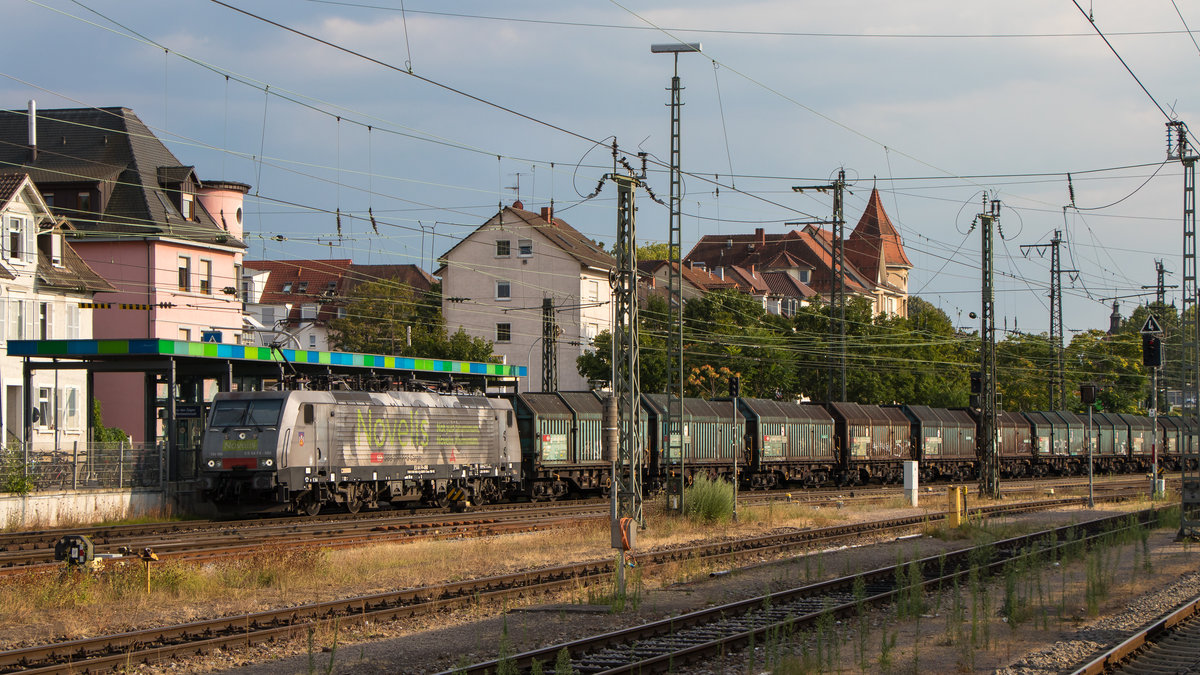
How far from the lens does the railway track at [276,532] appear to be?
20634 millimetres

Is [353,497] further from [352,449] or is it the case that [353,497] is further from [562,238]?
[562,238]

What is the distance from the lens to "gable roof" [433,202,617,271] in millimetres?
79688

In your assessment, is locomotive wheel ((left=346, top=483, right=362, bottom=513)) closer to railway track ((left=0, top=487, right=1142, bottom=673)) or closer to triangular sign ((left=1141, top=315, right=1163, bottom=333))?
railway track ((left=0, top=487, right=1142, bottom=673))

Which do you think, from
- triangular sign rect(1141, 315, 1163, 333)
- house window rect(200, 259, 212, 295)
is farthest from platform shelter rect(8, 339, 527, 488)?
house window rect(200, 259, 212, 295)

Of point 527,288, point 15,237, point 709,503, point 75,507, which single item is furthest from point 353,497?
point 527,288

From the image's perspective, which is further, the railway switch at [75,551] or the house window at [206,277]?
the house window at [206,277]

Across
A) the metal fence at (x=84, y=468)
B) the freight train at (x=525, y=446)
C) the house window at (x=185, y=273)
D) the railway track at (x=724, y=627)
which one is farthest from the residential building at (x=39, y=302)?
the railway track at (x=724, y=627)

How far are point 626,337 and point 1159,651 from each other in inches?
509

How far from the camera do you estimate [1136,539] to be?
2266 centimetres

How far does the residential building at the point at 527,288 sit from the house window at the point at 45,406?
3539 cm

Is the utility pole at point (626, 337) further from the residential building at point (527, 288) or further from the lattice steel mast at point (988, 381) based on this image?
the residential building at point (527, 288)

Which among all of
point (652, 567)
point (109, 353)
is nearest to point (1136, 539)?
point (652, 567)

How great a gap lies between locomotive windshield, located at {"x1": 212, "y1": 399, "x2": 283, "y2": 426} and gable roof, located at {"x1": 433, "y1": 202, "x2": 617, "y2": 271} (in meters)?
49.5

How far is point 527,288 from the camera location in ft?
267
